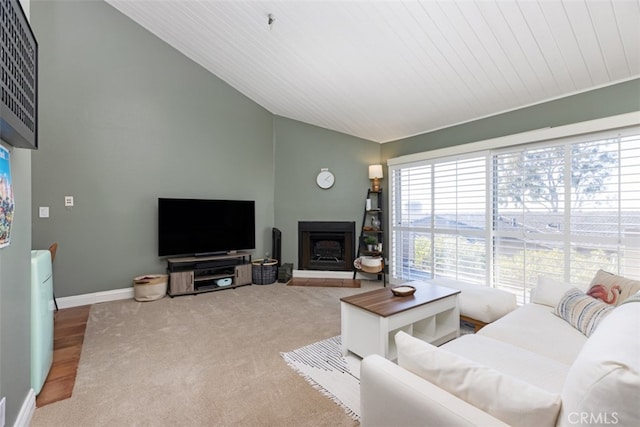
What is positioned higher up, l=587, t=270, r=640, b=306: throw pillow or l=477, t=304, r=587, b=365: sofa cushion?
l=587, t=270, r=640, b=306: throw pillow

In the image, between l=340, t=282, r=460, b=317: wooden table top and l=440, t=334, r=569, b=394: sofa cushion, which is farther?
l=340, t=282, r=460, b=317: wooden table top

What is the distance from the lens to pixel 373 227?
16.5 feet

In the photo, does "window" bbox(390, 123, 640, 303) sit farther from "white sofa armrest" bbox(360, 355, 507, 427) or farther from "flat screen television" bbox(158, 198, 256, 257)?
"white sofa armrest" bbox(360, 355, 507, 427)

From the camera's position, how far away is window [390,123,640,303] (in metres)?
2.69

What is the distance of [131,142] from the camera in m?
3.96

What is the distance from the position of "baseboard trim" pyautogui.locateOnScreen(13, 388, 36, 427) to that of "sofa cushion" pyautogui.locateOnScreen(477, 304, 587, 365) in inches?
109

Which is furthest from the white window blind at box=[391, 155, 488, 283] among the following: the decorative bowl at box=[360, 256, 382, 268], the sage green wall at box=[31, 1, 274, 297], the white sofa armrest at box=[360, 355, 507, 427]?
the white sofa armrest at box=[360, 355, 507, 427]

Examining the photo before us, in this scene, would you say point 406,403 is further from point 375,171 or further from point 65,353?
point 375,171

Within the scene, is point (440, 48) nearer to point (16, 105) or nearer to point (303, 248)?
point (16, 105)

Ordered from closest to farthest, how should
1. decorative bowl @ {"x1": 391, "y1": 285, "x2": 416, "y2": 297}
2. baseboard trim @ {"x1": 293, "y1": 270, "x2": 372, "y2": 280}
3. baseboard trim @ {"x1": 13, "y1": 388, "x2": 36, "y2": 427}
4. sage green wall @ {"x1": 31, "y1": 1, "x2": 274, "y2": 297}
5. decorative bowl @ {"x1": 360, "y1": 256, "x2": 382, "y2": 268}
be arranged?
1. baseboard trim @ {"x1": 13, "y1": 388, "x2": 36, "y2": 427}
2. decorative bowl @ {"x1": 391, "y1": 285, "x2": 416, "y2": 297}
3. sage green wall @ {"x1": 31, "y1": 1, "x2": 274, "y2": 297}
4. decorative bowl @ {"x1": 360, "y1": 256, "x2": 382, "y2": 268}
5. baseboard trim @ {"x1": 293, "y1": 270, "x2": 372, "y2": 280}

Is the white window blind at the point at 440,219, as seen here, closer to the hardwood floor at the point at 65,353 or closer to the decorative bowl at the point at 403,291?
the decorative bowl at the point at 403,291

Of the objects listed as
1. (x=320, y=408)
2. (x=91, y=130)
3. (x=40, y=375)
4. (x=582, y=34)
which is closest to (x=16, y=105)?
(x=40, y=375)

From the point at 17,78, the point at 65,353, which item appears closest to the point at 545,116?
the point at 17,78

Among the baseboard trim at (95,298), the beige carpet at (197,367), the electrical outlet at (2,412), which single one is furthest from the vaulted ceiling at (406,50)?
the baseboard trim at (95,298)
